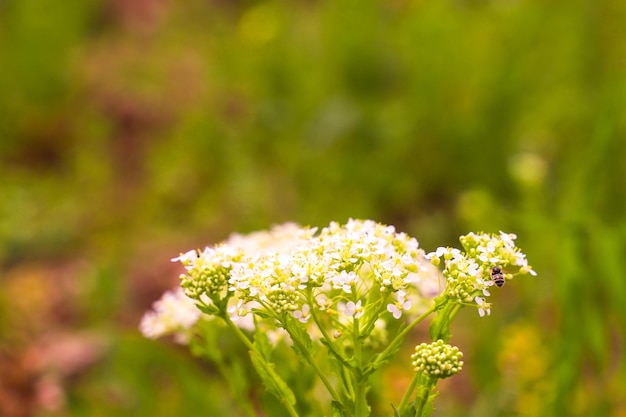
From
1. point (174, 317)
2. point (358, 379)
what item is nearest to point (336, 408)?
point (358, 379)

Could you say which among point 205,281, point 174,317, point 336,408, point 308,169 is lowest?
point 336,408

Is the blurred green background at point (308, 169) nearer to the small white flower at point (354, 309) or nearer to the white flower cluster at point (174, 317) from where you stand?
the white flower cluster at point (174, 317)

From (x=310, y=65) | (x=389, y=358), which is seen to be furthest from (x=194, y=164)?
(x=389, y=358)

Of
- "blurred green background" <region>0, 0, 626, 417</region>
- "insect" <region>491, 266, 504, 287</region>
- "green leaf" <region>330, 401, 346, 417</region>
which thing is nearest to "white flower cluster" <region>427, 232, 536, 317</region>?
"insect" <region>491, 266, 504, 287</region>

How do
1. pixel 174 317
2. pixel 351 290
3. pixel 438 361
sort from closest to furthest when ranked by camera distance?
pixel 438 361
pixel 351 290
pixel 174 317

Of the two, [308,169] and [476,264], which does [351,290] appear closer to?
[476,264]

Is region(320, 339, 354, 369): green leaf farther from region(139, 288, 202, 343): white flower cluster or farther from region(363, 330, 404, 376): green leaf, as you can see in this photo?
region(139, 288, 202, 343): white flower cluster

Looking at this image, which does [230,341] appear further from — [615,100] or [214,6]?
[214,6]

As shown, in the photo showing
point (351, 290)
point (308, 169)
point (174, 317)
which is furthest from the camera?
point (308, 169)
